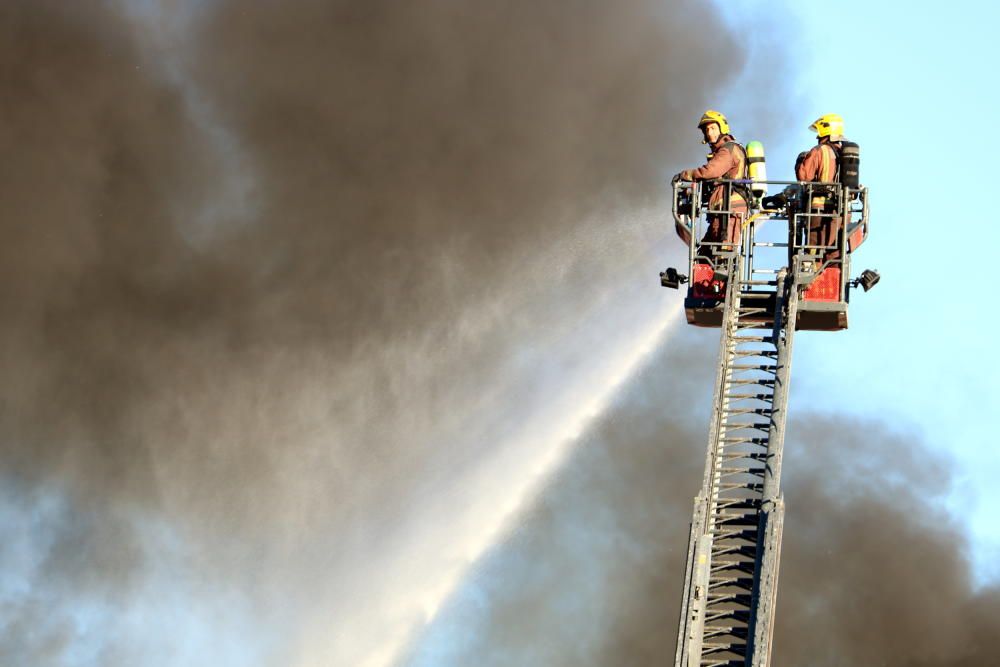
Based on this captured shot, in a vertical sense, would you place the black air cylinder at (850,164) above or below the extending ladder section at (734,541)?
above

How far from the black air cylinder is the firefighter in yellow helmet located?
1488 mm

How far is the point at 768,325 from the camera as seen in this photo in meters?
30.1

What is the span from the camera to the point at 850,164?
30609 millimetres

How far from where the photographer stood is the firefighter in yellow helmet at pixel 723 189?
31.0 meters

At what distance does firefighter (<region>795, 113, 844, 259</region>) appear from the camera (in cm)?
3078

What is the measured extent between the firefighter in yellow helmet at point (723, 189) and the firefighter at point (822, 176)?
2.90 ft

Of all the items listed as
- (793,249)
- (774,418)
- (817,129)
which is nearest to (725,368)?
(774,418)

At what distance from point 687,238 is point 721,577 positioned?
621 centimetres

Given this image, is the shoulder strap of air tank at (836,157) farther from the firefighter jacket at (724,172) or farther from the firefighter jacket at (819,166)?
the firefighter jacket at (724,172)

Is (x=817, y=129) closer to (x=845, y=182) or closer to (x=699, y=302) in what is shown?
(x=845, y=182)

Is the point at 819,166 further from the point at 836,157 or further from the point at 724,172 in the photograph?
the point at 724,172

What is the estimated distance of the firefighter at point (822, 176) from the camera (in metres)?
30.8

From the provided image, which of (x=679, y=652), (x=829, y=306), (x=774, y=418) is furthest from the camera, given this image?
(x=829, y=306)

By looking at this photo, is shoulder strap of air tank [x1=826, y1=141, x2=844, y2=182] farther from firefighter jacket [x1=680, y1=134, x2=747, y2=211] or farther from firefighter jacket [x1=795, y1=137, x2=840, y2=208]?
firefighter jacket [x1=680, y1=134, x2=747, y2=211]
